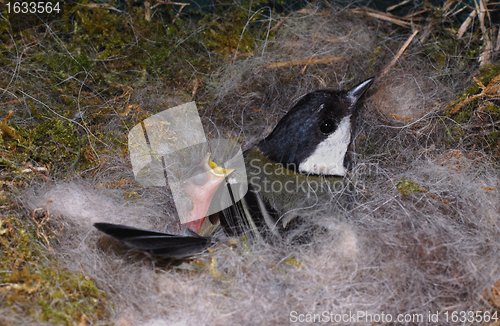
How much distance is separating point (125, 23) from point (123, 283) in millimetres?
1362

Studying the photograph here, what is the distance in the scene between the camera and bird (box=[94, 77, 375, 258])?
4.83 feet

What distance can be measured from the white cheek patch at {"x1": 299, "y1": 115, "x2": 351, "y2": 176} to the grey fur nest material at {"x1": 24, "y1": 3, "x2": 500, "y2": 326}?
0.09 metres

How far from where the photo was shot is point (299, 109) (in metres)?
1.64

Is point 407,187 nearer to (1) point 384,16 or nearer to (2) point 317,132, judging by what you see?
(2) point 317,132

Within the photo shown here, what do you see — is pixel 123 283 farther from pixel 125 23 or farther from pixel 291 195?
pixel 125 23

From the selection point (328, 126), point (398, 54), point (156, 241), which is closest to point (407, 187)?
point (328, 126)

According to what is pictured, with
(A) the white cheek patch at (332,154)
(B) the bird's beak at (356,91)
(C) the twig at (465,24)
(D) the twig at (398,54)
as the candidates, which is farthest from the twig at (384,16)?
(A) the white cheek patch at (332,154)

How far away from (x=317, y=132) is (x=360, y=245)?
0.60 meters

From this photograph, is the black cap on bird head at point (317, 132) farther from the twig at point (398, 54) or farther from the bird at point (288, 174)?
the twig at point (398, 54)

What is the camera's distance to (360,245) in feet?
4.09

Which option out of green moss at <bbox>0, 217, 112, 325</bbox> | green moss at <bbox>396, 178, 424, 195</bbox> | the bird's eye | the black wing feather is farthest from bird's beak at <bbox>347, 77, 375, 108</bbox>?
green moss at <bbox>0, 217, 112, 325</bbox>

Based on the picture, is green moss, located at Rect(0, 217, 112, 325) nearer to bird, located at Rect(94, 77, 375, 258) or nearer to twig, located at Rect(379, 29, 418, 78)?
bird, located at Rect(94, 77, 375, 258)

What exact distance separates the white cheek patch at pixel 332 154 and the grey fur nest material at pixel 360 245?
0.28ft

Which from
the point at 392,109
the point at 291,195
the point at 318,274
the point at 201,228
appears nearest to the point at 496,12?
the point at 392,109
